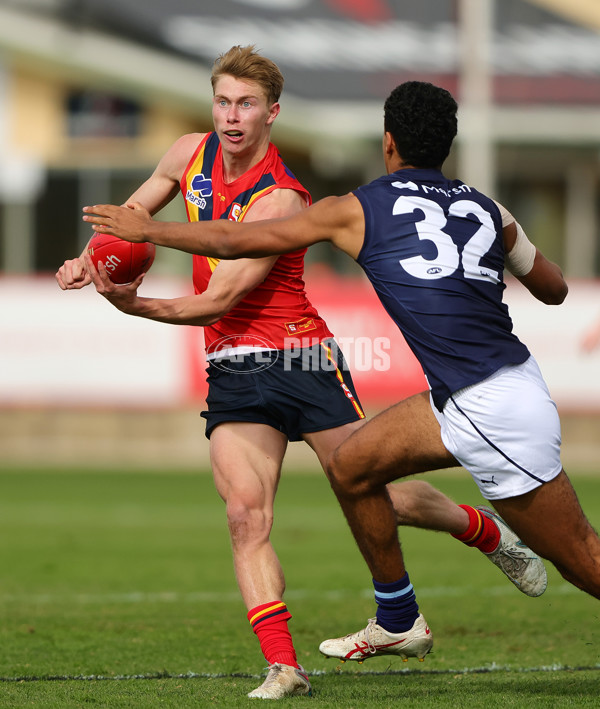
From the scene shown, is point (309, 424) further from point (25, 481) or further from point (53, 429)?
point (53, 429)

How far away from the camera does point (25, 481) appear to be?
1652 cm

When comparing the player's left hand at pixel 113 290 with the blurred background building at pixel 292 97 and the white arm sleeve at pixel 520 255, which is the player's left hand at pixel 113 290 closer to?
the white arm sleeve at pixel 520 255

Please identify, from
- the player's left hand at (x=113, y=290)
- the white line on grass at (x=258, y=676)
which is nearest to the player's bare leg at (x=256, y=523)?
the white line on grass at (x=258, y=676)

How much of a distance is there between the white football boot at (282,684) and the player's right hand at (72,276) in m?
1.89

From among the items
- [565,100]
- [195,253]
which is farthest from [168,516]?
[565,100]

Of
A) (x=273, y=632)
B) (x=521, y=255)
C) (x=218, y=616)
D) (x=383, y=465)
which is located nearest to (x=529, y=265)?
(x=521, y=255)

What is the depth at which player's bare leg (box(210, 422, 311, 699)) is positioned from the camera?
5941 mm

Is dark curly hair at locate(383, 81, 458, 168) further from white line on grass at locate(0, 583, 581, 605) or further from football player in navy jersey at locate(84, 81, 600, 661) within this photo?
white line on grass at locate(0, 583, 581, 605)

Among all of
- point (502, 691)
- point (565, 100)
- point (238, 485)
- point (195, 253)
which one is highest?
point (565, 100)

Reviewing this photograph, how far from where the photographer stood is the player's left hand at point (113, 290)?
599 cm

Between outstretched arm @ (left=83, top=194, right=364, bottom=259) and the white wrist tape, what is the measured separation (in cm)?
79

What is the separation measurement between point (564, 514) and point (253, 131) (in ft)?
7.33

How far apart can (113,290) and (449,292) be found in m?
1.51

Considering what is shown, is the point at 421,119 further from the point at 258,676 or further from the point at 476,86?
the point at 476,86
